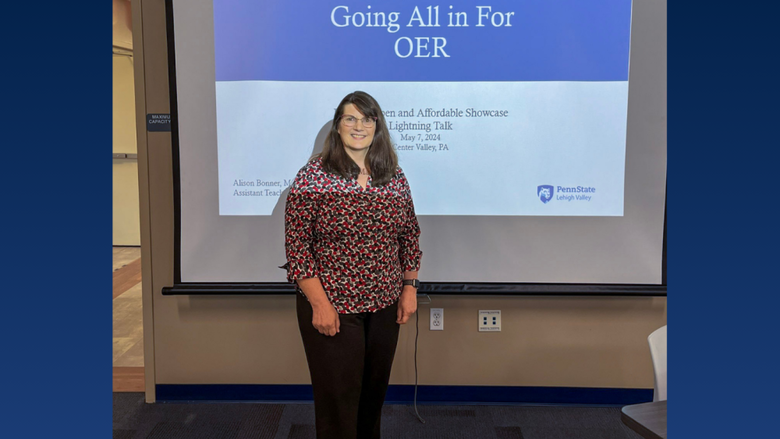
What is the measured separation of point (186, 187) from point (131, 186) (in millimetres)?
4792

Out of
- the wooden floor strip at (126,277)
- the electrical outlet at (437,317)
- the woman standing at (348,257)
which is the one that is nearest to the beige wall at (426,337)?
the electrical outlet at (437,317)

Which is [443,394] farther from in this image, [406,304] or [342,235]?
[342,235]

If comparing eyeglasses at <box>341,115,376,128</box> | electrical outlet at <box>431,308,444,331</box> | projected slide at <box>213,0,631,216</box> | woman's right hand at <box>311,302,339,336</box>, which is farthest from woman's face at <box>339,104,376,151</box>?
electrical outlet at <box>431,308,444,331</box>

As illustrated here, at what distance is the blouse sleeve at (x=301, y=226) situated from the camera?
165 cm

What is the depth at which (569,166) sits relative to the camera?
238 cm

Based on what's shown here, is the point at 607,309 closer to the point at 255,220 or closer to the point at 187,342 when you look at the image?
the point at 255,220

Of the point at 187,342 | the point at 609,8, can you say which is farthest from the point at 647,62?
the point at 187,342

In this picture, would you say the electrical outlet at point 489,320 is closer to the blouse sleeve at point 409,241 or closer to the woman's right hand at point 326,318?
the blouse sleeve at point 409,241

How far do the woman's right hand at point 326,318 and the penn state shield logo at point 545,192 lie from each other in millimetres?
1225

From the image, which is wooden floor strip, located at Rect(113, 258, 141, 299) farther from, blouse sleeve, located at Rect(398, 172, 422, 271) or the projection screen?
blouse sleeve, located at Rect(398, 172, 422, 271)

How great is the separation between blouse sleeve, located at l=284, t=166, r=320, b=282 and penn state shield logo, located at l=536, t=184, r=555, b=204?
1209 mm

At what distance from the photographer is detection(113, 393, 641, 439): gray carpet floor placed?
237 cm

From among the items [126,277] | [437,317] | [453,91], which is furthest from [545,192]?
[126,277]

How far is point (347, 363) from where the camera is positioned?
173 centimetres
